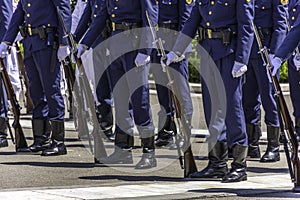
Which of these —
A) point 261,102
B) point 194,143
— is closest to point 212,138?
point 261,102

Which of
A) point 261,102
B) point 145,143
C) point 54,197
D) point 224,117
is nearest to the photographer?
point 54,197

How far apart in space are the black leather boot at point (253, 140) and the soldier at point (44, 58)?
203cm

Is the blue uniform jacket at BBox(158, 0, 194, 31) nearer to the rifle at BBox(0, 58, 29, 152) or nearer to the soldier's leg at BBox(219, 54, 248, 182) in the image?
the rifle at BBox(0, 58, 29, 152)

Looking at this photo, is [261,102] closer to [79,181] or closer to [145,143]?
[145,143]

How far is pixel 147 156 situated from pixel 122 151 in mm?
371

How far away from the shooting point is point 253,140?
10.6 metres

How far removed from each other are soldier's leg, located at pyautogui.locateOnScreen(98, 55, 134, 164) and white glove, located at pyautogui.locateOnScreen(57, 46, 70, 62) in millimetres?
587

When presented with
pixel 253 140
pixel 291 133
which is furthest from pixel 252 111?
pixel 291 133

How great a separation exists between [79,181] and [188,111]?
8.06 ft

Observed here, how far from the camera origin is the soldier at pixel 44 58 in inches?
412

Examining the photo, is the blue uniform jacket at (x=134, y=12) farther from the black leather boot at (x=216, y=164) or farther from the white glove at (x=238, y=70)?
the black leather boot at (x=216, y=164)

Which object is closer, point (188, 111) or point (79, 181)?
point (79, 181)

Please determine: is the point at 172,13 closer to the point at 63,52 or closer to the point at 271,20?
the point at 271,20

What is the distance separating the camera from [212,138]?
9.25m
